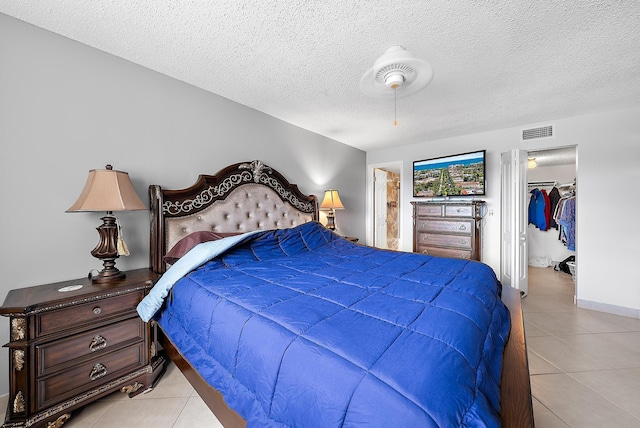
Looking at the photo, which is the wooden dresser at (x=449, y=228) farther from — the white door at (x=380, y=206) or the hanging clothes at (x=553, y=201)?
the hanging clothes at (x=553, y=201)

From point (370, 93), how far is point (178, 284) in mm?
2163

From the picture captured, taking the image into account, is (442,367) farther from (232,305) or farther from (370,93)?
(370,93)

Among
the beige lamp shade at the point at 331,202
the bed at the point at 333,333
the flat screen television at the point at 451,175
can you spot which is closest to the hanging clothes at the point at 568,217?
the flat screen television at the point at 451,175

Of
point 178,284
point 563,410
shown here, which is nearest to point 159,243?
point 178,284

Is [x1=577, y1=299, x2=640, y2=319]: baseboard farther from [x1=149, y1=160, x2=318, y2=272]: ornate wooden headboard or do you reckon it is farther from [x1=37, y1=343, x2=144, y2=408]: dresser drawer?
[x1=37, y1=343, x2=144, y2=408]: dresser drawer

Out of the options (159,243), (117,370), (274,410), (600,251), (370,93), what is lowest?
(117,370)

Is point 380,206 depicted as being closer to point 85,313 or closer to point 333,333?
point 333,333

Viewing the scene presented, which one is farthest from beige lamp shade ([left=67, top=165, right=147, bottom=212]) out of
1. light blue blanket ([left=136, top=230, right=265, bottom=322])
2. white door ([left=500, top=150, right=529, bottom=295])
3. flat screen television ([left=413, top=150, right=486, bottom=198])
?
white door ([left=500, top=150, right=529, bottom=295])

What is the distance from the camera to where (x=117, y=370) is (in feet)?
4.91

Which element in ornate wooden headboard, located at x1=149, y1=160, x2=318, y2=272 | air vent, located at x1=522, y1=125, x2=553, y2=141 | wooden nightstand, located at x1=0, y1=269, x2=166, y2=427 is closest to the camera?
wooden nightstand, located at x1=0, y1=269, x2=166, y2=427

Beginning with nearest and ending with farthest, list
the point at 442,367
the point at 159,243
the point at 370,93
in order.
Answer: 1. the point at 442,367
2. the point at 159,243
3. the point at 370,93

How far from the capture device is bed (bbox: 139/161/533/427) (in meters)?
0.66

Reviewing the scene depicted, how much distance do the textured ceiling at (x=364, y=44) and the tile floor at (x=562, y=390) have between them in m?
2.29

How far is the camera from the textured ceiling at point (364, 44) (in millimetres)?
1429
